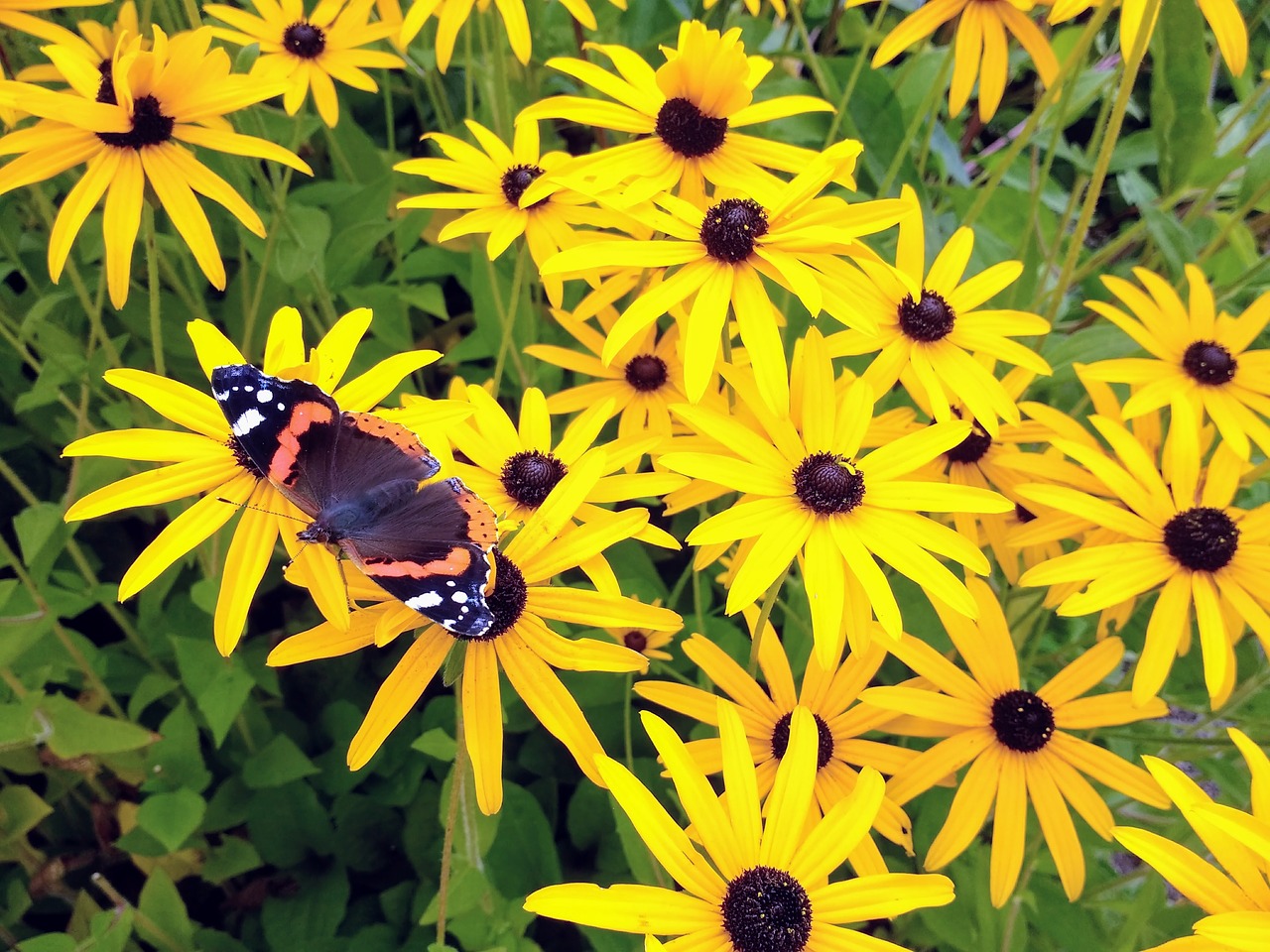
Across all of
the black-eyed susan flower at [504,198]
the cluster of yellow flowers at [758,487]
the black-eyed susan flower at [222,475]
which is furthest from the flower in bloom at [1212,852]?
the black-eyed susan flower at [504,198]

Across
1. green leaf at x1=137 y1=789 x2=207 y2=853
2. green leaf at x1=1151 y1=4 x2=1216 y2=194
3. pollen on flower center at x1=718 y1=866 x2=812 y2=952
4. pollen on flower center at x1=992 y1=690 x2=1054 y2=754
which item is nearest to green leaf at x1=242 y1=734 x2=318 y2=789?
green leaf at x1=137 y1=789 x2=207 y2=853

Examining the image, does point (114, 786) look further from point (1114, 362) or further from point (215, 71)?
point (1114, 362)

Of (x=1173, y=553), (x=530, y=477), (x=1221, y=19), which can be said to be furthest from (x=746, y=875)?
(x=1221, y=19)

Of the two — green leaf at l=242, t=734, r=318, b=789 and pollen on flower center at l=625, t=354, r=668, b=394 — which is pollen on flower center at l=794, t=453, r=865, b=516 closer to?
pollen on flower center at l=625, t=354, r=668, b=394

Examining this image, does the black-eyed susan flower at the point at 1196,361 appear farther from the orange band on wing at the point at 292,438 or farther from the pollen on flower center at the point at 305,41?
the pollen on flower center at the point at 305,41

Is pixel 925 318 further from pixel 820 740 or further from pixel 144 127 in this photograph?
pixel 144 127

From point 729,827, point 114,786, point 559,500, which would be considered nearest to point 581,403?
point 559,500
